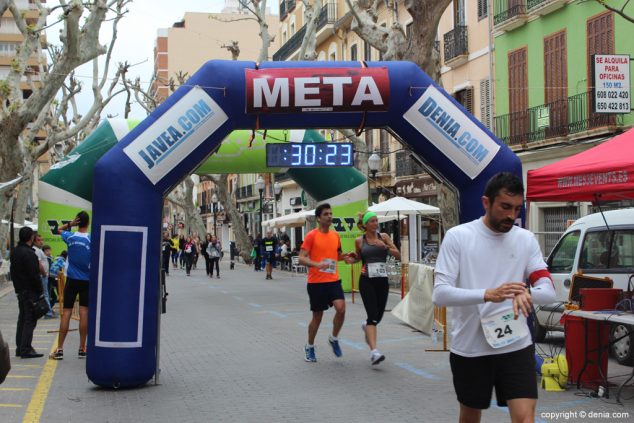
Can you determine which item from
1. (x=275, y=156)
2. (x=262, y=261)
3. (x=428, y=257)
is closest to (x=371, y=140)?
(x=262, y=261)

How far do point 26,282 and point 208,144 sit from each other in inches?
141

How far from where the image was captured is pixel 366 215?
36.2 ft

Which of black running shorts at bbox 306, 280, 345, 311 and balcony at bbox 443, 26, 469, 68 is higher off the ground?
balcony at bbox 443, 26, 469, 68

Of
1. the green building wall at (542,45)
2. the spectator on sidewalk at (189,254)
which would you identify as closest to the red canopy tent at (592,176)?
the green building wall at (542,45)

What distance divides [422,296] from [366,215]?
3.76 m

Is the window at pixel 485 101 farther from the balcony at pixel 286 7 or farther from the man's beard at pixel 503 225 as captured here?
the balcony at pixel 286 7

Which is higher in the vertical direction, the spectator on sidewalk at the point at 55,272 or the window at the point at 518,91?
the window at the point at 518,91

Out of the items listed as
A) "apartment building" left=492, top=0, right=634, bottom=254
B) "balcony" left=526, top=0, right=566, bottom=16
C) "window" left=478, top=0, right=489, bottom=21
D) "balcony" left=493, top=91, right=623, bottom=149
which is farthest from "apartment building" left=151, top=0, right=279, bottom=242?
"balcony" left=526, top=0, right=566, bottom=16

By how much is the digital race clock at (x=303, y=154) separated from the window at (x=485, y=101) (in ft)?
60.5

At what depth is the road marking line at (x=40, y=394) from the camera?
8.05 m

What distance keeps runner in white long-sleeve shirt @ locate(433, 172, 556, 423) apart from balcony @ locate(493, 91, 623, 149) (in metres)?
16.9

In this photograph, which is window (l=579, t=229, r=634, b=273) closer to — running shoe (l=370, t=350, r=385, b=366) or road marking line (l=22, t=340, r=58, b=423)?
running shoe (l=370, t=350, r=385, b=366)

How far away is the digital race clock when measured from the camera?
36.9 feet

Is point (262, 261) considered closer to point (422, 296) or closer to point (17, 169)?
point (17, 169)
